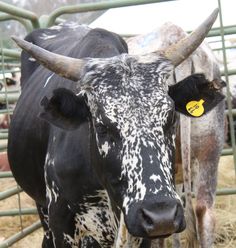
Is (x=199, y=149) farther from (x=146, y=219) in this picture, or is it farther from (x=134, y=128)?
(x=146, y=219)

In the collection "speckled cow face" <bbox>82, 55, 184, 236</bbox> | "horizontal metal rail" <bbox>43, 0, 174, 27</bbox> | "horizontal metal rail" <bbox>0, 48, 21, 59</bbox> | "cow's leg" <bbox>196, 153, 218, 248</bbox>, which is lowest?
"cow's leg" <bbox>196, 153, 218, 248</bbox>

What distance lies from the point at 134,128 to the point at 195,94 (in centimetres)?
49

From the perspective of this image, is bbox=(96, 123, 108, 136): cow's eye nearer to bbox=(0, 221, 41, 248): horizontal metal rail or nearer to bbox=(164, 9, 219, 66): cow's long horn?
bbox=(164, 9, 219, 66): cow's long horn

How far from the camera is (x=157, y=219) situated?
2412 mm

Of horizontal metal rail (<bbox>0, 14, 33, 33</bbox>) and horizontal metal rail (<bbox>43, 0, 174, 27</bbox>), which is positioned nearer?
horizontal metal rail (<bbox>43, 0, 174, 27</bbox>)

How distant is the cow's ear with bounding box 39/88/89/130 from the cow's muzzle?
66 centimetres

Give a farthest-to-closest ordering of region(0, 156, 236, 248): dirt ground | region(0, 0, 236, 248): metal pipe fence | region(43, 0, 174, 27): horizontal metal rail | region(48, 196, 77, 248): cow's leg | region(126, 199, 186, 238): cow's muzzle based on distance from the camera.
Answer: region(0, 156, 236, 248): dirt ground
region(43, 0, 174, 27): horizontal metal rail
region(0, 0, 236, 248): metal pipe fence
region(48, 196, 77, 248): cow's leg
region(126, 199, 186, 238): cow's muzzle

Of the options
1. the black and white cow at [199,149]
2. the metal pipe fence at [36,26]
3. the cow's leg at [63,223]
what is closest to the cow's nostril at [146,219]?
the cow's leg at [63,223]

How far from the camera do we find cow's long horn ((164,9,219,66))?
2.97 meters

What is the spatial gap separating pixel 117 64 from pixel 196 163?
139cm

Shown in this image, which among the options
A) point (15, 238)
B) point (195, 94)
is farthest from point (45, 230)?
point (195, 94)

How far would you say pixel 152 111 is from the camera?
8.95ft

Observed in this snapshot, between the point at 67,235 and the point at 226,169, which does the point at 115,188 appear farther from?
the point at 226,169

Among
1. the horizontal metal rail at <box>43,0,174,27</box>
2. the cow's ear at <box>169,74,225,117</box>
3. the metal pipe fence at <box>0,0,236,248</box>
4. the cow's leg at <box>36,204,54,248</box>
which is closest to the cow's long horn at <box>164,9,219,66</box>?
the cow's ear at <box>169,74,225,117</box>
